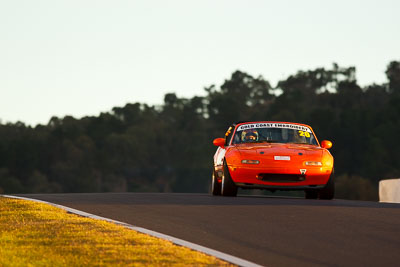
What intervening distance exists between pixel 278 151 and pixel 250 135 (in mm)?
1219

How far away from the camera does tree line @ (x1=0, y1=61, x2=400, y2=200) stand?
456 ft

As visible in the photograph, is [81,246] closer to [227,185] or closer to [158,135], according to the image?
[227,185]

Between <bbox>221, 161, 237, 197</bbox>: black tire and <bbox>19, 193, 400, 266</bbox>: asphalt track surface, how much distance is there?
1294 mm

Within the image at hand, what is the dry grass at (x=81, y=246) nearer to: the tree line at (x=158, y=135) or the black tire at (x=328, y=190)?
the black tire at (x=328, y=190)

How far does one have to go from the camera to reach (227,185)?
1791 centimetres

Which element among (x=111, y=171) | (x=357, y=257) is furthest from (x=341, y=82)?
(x=357, y=257)

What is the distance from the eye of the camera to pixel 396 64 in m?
134

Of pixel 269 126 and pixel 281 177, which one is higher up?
pixel 269 126

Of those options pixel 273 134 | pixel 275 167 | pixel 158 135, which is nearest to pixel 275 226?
pixel 275 167

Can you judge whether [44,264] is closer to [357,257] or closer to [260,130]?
[357,257]

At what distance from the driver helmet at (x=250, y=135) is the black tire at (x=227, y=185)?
961 millimetres

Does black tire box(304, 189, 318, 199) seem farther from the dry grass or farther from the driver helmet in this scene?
the dry grass

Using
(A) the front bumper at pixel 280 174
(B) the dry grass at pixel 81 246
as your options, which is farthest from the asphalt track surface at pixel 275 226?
(A) the front bumper at pixel 280 174

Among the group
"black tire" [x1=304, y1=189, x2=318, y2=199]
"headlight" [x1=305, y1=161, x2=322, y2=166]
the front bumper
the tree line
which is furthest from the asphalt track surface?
the tree line
